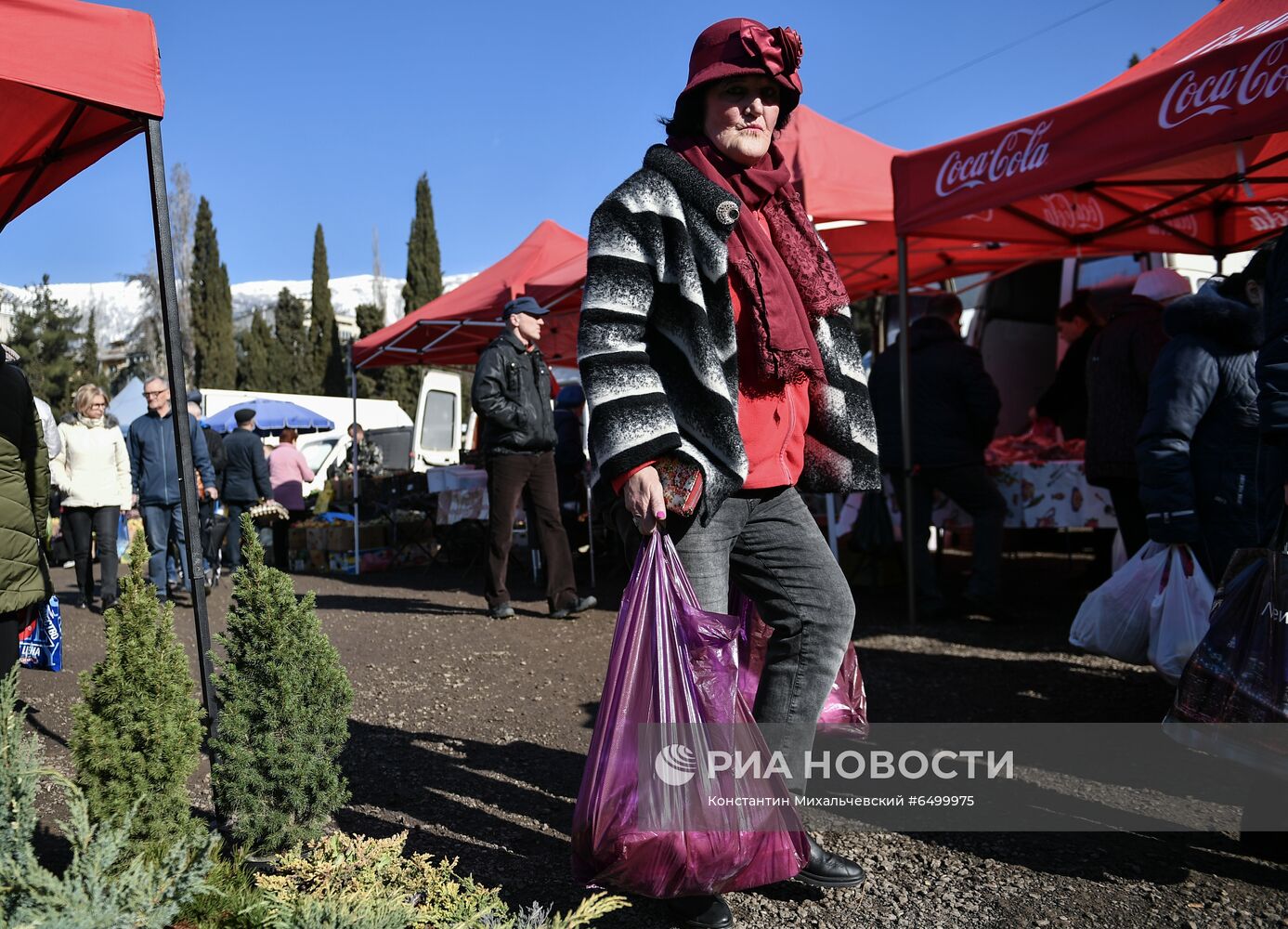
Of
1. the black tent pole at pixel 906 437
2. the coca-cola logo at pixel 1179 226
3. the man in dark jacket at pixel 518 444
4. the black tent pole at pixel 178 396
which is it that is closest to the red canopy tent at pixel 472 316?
the man in dark jacket at pixel 518 444

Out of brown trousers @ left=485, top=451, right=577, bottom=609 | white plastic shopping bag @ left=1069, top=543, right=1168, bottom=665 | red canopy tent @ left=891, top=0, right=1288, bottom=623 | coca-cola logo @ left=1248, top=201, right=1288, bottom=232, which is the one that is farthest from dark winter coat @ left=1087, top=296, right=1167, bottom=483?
brown trousers @ left=485, top=451, right=577, bottom=609

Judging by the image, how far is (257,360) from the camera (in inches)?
1684

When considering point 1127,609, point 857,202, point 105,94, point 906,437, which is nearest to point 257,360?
point 857,202

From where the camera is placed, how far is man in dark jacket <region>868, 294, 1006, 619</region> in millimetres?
6762

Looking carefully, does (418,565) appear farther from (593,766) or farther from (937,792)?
(593,766)

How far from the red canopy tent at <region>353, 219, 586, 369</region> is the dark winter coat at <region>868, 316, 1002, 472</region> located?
4.29m

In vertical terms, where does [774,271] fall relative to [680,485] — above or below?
above

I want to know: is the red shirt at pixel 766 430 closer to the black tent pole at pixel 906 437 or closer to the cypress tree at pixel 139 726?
the cypress tree at pixel 139 726

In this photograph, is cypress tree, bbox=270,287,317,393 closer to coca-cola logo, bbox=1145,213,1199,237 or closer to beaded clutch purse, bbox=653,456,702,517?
coca-cola logo, bbox=1145,213,1199,237

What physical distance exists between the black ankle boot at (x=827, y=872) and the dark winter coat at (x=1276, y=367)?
161cm

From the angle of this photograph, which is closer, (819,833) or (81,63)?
(81,63)

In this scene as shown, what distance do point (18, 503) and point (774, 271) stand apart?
2649mm

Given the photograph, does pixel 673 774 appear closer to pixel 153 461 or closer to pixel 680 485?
pixel 680 485

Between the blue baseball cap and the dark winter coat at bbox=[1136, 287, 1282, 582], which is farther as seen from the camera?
the blue baseball cap
